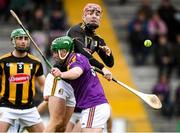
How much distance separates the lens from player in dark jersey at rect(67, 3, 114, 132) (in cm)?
1095

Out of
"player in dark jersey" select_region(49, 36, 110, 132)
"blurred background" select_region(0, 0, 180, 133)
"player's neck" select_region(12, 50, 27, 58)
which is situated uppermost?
"blurred background" select_region(0, 0, 180, 133)

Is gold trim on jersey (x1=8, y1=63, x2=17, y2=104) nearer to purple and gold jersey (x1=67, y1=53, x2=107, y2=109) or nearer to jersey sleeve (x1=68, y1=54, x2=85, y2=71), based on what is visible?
purple and gold jersey (x1=67, y1=53, x2=107, y2=109)

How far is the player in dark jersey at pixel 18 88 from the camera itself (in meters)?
11.7

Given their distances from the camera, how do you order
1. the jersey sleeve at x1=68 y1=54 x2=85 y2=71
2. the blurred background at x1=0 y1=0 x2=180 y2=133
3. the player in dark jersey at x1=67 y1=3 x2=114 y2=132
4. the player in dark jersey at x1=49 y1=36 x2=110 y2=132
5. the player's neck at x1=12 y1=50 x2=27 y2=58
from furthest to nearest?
1. the blurred background at x1=0 y1=0 x2=180 y2=133
2. the player's neck at x1=12 y1=50 x2=27 y2=58
3. the player in dark jersey at x1=67 y1=3 x2=114 y2=132
4. the player in dark jersey at x1=49 y1=36 x2=110 y2=132
5. the jersey sleeve at x1=68 y1=54 x2=85 y2=71

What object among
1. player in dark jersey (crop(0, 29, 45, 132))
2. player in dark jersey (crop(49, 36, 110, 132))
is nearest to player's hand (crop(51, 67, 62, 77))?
player in dark jersey (crop(49, 36, 110, 132))

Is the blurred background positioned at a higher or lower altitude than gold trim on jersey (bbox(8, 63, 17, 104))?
higher

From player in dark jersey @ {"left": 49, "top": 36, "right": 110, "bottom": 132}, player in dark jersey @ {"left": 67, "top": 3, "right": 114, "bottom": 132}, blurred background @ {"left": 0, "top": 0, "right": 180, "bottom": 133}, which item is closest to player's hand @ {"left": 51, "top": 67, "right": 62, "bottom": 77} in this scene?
player in dark jersey @ {"left": 49, "top": 36, "right": 110, "bottom": 132}

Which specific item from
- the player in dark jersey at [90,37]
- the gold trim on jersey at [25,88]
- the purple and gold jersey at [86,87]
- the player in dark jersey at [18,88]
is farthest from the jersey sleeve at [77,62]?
the gold trim on jersey at [25,88]

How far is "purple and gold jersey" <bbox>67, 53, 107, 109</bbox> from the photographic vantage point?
34.4ft

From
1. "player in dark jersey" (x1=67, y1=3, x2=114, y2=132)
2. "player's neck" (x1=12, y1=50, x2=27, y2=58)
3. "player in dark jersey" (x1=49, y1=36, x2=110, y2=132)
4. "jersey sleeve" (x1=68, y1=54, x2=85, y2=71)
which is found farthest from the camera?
"player's neck" (x1=12, y1=50, x2=27, y2=58)

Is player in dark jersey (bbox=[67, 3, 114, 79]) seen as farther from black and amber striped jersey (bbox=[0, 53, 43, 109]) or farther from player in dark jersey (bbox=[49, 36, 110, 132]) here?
black and amber striped jersey (bbox=[0, 53, 43, 109])

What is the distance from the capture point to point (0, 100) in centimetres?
1179

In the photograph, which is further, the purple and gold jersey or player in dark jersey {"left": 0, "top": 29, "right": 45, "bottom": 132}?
player in dark jersey {"left": 0, "top": 29, "right": 45, "bottom": 132}

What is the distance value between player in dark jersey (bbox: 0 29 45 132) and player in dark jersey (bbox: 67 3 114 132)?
3.10 feet
